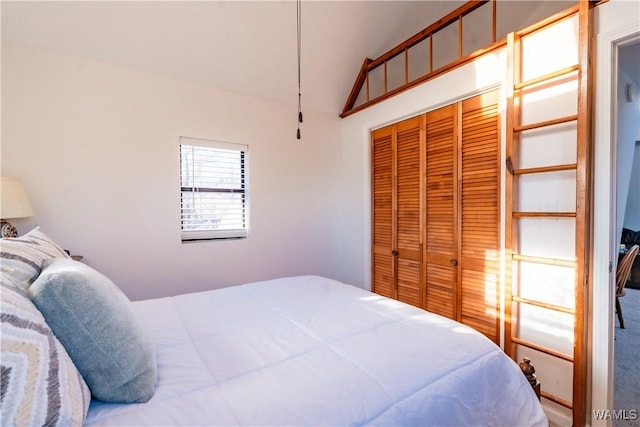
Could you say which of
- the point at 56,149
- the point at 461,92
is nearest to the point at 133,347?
the point at 56,149

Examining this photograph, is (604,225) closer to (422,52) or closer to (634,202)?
(422,52)

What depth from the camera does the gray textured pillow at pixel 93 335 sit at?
0.79 meters

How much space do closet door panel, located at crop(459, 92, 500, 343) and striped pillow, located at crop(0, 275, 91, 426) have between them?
2289mm

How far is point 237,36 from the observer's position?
8.57 feet

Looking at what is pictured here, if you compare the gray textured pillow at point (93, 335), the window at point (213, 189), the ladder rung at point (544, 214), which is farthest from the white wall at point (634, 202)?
the gray textured pillow at point (93, 335)

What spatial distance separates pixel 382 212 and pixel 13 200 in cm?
283

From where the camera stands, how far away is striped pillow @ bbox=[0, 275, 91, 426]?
1.93ft

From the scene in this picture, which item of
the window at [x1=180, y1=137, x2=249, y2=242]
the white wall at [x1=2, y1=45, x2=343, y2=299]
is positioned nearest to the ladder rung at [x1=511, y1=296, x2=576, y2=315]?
the white wall at [x1=2, y1=45, x2=343, y2=299]

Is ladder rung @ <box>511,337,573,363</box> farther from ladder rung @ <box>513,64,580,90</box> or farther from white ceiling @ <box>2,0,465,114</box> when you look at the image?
white ceiling @ <box>2,0,465,114</box>

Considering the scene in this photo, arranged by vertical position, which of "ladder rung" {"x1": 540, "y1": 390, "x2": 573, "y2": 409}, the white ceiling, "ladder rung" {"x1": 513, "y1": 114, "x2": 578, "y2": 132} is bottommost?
"ladder rung" {"x1": 540, "y1": 390, "x2": 573, "y2": 409}

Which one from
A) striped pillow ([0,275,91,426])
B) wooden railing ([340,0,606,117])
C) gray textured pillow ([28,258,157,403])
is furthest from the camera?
wooden railing ([340,0,606,117])

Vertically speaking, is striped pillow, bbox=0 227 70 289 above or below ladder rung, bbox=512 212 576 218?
below

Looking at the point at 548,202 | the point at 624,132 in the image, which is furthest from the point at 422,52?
the point at 548,202

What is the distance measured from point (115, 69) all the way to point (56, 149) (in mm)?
771
